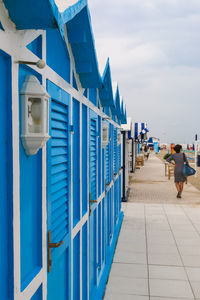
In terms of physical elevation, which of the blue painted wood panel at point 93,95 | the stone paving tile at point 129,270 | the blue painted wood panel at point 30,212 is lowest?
the stone paving tile at point 129,270

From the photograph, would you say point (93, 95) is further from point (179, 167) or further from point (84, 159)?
point (179, 167)

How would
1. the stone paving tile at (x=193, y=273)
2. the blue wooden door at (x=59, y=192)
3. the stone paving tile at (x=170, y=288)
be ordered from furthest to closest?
the stone paving tile at (x=193, y=273), the stone paving tile at (x=170, y=288), the blue wooden door at (x=59, y=192)

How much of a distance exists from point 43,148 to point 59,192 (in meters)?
0.49

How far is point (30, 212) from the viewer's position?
158 cm

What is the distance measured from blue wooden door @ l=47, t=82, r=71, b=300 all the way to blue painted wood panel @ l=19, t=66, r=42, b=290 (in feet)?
0.46

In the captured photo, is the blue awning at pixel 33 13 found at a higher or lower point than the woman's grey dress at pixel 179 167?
higher

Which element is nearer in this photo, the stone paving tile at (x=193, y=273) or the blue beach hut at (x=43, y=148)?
the blue beach hut at (x=43, y=148)

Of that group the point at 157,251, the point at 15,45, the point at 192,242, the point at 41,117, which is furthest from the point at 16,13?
the point at 192,242

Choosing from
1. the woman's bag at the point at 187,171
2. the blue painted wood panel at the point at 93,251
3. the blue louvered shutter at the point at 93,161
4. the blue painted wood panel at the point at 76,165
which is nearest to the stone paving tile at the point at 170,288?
the blue painted wood panel at the point at 93,251

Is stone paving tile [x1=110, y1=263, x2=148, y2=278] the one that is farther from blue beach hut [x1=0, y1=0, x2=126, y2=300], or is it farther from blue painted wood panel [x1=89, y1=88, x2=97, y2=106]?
blue painted wood panel [x1=89, y1=88, x2=97, y2=106]

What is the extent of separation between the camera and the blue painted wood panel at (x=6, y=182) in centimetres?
125

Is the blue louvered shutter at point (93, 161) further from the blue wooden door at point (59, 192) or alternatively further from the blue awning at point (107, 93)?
the blue wooden door at point (59, 192)

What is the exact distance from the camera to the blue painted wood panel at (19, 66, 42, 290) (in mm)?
1467

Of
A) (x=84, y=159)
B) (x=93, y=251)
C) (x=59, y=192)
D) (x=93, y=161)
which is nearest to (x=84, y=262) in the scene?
(x=93, y=251)
